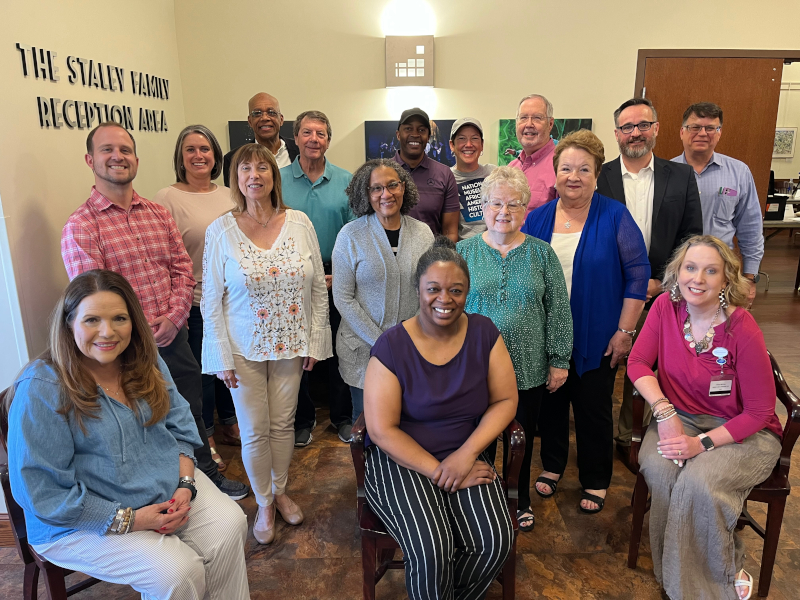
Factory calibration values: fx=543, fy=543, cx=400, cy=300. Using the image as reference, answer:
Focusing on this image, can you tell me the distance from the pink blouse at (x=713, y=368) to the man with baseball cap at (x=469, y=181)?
4.34 ft

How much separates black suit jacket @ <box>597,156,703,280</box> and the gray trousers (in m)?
1.05

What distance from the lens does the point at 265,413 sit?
94.8 inches

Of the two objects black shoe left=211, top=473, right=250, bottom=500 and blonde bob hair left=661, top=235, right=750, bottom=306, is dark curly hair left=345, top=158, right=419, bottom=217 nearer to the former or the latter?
blonde bob hair left=661, top=235, right=750, bottom=306

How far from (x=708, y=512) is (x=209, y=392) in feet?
8.64

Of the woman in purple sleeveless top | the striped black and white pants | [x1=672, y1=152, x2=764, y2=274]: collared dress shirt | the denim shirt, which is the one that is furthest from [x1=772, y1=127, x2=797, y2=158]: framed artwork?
the denim shirt

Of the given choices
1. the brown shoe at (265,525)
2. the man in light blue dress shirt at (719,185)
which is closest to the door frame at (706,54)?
the man in light blue dress shirt at (719,185)

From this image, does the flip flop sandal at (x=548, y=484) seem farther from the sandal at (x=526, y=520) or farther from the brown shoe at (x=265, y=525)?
the brown shoe at (x=265, y=525)

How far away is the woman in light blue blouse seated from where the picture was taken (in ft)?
5.15

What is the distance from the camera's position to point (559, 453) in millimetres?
→ 2781

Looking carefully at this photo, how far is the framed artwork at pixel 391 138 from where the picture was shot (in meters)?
4.89

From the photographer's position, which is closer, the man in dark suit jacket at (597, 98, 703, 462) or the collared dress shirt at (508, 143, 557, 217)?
the man in dark suit jacket at (597, 98, 703, 462)

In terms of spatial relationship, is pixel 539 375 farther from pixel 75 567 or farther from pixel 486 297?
pixel 75 567

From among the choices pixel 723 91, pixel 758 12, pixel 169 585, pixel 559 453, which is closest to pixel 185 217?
pixel 169 585

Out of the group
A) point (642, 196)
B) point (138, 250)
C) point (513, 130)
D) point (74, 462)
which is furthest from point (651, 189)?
point (74, 462)
